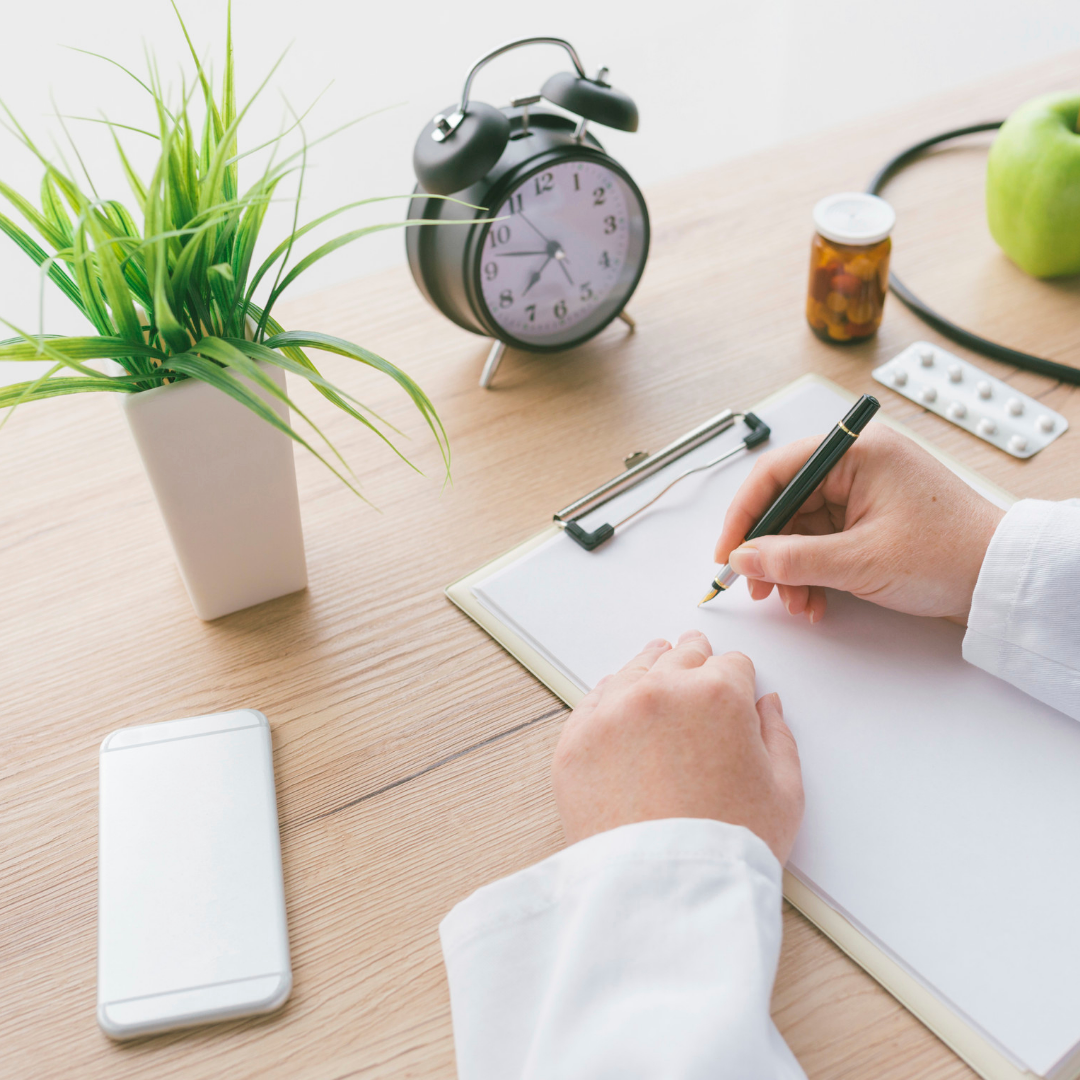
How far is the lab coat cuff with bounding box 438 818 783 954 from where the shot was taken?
0.55 metres

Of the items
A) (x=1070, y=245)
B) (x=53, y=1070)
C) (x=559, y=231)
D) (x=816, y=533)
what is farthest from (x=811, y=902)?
(x=1070, y=245)

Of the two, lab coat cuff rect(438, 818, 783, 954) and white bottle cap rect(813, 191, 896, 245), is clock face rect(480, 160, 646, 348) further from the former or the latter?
lab coat cuff rect(438, 818, 783, 954)

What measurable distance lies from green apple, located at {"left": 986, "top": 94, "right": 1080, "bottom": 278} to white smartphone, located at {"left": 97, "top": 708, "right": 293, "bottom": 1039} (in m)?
0.88

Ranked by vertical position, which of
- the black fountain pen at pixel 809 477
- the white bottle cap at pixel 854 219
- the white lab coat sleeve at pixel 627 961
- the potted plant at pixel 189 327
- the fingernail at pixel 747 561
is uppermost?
the potted plant at pixel 189 327

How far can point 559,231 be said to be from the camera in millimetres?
906

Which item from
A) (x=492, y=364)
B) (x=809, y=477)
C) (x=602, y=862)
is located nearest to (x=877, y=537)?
(x=809, y=477)

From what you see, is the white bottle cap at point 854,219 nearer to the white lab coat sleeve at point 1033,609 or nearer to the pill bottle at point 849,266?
the pill bottle at point 849,266

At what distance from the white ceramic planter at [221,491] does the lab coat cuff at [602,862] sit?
0.31m

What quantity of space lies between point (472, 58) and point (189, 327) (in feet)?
4.91

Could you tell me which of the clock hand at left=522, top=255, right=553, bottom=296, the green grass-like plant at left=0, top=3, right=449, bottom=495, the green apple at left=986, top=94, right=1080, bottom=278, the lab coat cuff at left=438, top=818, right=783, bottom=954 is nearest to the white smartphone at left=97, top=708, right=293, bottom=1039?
the lab coat cuff at left=438, top=818, right=783, bottom=954

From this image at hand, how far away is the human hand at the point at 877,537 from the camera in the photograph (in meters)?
0.70

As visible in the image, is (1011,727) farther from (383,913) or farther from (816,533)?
(383,913)

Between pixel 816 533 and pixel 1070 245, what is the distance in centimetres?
47

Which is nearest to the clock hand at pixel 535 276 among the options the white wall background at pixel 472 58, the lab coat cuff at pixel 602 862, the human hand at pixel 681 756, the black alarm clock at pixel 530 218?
the black alarm clock at pixel 530 218
